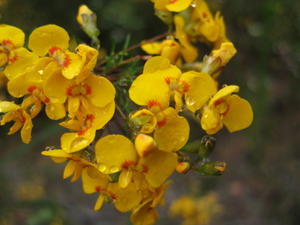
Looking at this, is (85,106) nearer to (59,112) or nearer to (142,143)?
(59,112)

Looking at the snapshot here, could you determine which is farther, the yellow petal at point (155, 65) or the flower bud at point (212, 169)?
the flower bud at point (212, 169)

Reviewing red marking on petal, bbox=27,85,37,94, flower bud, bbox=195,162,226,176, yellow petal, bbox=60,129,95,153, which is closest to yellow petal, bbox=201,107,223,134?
flower bud, bbox=195,162,226,176

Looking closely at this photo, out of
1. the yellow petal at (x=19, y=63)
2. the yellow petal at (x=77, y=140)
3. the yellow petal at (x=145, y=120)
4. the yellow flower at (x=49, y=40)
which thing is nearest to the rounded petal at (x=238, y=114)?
the yellow petal at (x=145, y=120)

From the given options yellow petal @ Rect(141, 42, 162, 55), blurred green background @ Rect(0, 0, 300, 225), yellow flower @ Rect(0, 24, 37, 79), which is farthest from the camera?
blurred green background @ Rect(0, 0, 300, 225)

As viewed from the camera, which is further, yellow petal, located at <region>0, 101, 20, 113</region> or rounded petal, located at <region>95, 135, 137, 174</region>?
yellow petal, located at <region>0, 101, 20, 113</region>

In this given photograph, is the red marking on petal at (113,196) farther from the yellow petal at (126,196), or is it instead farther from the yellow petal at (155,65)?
the yellow petal at (155,65)

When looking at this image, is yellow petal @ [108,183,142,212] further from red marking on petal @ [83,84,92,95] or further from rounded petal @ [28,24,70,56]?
rounded petal @ [28,24,70,56]
